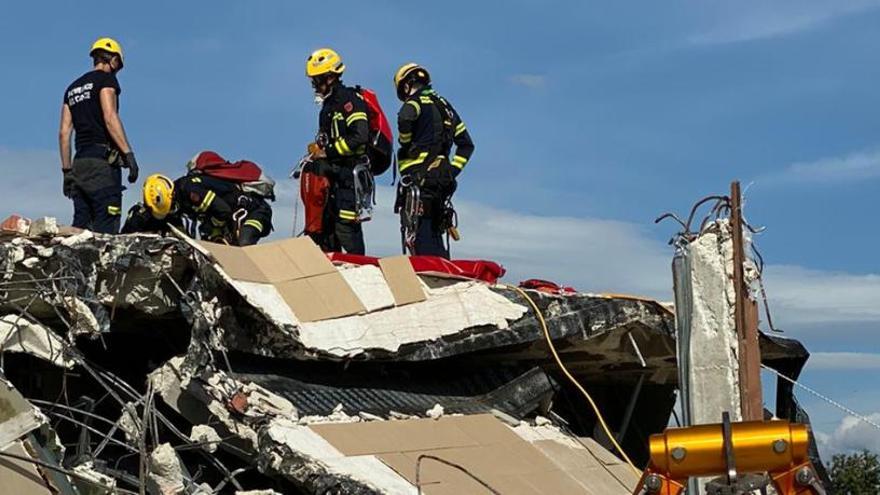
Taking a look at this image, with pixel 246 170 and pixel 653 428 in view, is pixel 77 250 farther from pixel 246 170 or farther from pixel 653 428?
pixel 653 428

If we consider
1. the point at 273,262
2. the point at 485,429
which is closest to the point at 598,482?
the point at 485,429

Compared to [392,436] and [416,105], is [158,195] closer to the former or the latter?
[416,105]

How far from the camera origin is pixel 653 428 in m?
9.56

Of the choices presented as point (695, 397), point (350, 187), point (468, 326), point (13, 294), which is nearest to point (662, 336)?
point (695, 397)

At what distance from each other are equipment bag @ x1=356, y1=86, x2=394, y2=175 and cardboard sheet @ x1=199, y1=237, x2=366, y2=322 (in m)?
2.01

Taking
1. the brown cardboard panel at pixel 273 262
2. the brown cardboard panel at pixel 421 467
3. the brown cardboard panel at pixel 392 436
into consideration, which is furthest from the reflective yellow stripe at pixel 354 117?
the brown cardboard panel at pixel 421 467

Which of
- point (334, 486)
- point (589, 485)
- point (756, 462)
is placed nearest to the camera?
point (756, 462)

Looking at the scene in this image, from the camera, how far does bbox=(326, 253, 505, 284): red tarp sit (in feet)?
24.8

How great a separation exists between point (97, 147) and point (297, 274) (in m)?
2.38

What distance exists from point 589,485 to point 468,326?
1.04 metres

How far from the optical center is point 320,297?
22.7ft

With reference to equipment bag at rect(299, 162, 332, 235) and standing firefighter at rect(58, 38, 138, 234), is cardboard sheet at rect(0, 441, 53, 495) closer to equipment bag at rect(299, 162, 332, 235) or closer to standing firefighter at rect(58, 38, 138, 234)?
standing firefighter at rect(58, 38, 138, 234)

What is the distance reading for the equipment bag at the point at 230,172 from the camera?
367 inches

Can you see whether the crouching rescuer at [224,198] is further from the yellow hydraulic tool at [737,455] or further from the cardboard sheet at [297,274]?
the yellow hydraulic tool at [737,455]
